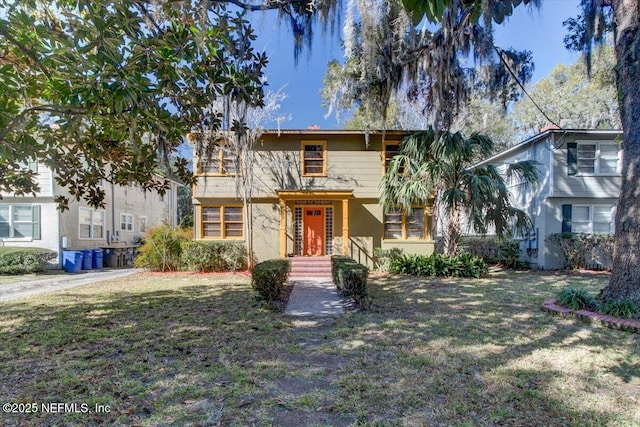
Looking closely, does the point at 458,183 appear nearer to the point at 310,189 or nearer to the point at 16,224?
the point at 310,189

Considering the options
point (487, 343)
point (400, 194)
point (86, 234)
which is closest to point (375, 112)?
point (400, 194)

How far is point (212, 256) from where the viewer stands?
486 inches

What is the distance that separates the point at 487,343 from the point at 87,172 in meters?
7.28

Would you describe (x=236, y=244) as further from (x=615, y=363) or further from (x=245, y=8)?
(x=615, y=363)

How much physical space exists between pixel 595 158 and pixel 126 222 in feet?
76.8

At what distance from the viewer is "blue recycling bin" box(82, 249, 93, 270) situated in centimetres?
1407

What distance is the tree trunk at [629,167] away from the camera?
18.3ft

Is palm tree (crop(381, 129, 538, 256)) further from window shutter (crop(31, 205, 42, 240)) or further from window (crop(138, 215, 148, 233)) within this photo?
window (crop(138, 215, 148, 233))

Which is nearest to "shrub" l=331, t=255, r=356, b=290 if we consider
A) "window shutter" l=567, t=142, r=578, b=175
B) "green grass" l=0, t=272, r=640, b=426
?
"green grass" l=0, t=272, r=640, b=426

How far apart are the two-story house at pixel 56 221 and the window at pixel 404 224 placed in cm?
896

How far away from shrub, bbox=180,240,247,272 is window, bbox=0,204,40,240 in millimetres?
6697

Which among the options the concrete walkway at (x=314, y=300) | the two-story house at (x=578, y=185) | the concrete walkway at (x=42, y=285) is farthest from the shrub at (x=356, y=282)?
the two-story house at (x=578, y=185)

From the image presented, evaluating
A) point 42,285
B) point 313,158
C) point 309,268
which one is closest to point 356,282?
point 309,268

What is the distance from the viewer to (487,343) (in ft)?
15.0
